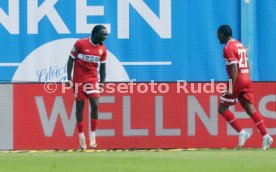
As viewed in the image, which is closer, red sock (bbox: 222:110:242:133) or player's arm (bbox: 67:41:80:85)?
red sock (bbox: 222:110:242:133)

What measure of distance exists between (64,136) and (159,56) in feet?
12.5

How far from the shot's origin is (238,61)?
11.9 meters

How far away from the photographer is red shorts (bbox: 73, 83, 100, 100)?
12548 mm

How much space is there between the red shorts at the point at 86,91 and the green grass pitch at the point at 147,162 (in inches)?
→ 47.8

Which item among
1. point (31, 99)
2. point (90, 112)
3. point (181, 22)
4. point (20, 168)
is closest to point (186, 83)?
point (90, 112)

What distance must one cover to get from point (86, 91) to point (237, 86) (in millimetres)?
2214

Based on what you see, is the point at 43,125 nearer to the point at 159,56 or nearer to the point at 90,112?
the point at 90,112

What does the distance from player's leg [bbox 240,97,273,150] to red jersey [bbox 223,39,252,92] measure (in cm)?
20

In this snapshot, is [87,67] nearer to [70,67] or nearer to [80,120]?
[70,67]

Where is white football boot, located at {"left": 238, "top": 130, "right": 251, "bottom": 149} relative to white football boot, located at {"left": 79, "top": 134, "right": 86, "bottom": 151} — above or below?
above

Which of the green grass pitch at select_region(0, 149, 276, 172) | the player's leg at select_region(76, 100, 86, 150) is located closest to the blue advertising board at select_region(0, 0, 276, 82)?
the player's leg at select_region(76, 100, 86, 150)

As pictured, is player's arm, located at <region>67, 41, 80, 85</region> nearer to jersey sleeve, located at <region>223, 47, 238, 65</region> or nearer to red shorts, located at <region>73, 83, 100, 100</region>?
red shorts, located at <region>73, 83, 100, 100</region>

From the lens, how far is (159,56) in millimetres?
16156

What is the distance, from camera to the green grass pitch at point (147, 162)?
29.4ft
